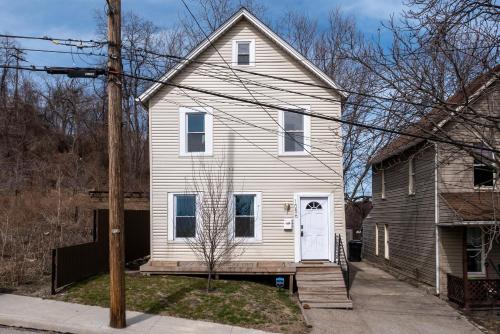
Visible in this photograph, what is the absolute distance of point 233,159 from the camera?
16938mm

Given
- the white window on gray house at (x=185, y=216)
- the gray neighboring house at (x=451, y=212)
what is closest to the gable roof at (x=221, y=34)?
the white window on gray house at (x=185, y=216)

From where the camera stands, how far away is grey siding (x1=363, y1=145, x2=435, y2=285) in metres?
17.8

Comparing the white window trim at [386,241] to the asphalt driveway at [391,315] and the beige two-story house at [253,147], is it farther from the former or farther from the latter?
the beige two-story house at [253,147]

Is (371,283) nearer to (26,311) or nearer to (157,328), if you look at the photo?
(157,328)

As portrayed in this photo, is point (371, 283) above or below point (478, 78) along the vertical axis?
below

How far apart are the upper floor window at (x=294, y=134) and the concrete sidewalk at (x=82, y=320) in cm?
722

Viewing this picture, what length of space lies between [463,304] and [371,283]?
4070 millimetres

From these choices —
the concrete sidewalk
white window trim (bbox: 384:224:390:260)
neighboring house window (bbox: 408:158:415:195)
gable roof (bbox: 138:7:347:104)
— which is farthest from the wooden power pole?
white window trim (bbox: 384:224:390:260)

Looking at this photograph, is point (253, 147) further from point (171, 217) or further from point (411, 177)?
point (411, 177)

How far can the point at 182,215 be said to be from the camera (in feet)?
55.8

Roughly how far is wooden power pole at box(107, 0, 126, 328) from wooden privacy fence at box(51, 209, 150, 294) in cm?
327

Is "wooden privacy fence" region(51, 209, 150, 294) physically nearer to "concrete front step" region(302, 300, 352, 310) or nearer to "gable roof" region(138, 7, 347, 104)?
"gable roof" region(138, 7, 347, 104)

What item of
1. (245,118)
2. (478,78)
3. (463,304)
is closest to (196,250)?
(245,118)

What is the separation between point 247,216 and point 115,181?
22.8ft
